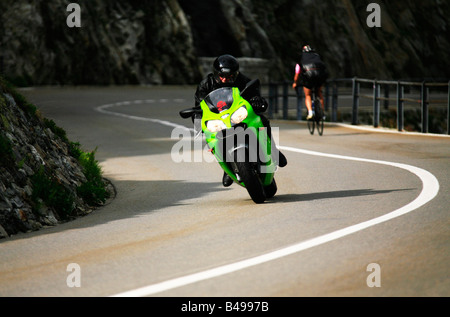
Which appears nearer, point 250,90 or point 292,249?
point 292,249

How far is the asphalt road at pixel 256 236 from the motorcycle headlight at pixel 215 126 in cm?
95

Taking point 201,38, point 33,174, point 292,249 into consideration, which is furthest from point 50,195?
point 201,38

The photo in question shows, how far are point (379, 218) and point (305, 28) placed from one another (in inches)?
2269

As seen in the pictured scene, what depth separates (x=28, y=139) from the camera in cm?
1158

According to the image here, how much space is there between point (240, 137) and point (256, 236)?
2.24m

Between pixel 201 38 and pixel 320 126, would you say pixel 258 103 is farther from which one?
pixel 201 38

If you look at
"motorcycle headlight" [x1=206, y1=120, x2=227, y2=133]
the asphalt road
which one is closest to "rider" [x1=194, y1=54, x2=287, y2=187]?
"motorcycle headlight" [x1=206, y1=120, x2=227, y2=133]

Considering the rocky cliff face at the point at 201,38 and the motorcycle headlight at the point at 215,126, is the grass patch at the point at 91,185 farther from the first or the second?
the rocky cliff face at the point at 201,38

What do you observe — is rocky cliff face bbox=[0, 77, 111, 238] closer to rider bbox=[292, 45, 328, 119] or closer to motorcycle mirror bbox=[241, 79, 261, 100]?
motorcycle mirror bbox=[241, 79, 261, 100]

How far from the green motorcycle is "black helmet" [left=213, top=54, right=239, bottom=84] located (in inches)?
7.6

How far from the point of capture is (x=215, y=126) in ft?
35.2

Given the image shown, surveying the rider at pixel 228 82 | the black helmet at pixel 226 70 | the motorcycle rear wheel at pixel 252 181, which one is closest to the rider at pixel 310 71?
the rider at pixel 228 82

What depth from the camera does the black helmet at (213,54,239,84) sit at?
11.0 m

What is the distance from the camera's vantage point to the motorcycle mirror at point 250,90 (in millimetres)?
10883
